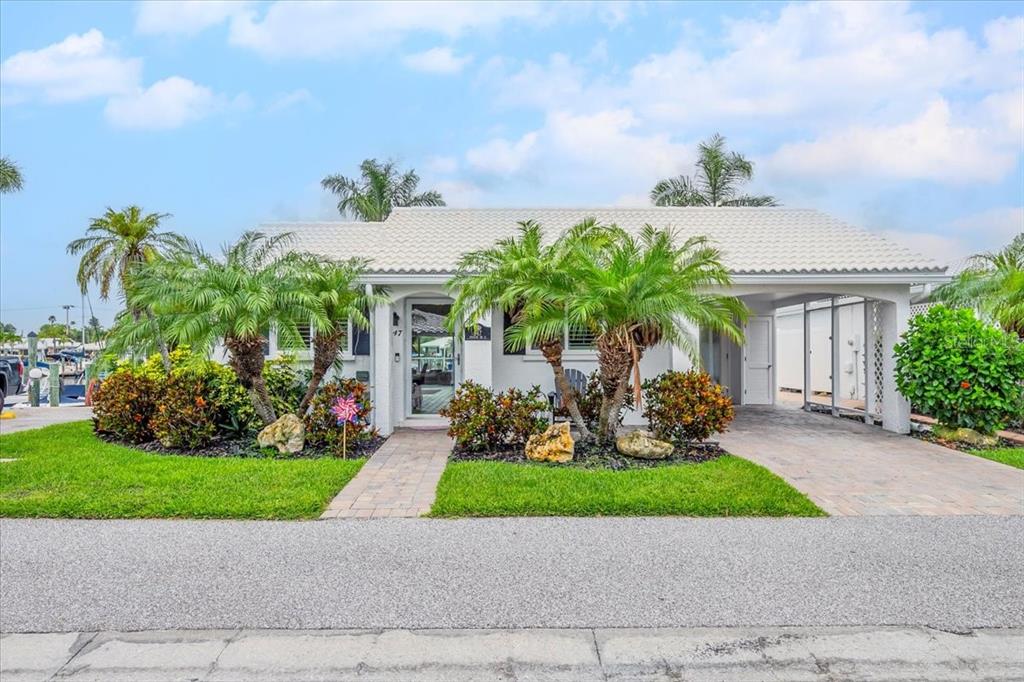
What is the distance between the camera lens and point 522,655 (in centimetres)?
350

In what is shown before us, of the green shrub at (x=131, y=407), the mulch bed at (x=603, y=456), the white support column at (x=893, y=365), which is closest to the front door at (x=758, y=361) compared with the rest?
the white support column at (x=893, y=365)

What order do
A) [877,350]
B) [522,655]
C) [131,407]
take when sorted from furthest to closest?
1. [877,350]
2. [131,407]
3. [522,655]

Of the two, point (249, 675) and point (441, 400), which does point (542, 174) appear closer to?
point (441, 400)

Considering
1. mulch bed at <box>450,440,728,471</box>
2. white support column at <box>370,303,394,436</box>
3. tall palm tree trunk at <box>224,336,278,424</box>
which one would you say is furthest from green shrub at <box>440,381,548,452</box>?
tall palm tree trunk at <box>224,336,278,424</box>

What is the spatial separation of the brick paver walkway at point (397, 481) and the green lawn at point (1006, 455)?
7.98 meters

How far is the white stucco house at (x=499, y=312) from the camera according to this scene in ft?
37.3

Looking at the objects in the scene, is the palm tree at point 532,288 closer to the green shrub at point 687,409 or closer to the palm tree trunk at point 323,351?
the green shrub at point 687,409

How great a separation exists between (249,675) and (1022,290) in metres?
13.7

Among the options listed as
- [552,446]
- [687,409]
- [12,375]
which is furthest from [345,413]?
[12,375]

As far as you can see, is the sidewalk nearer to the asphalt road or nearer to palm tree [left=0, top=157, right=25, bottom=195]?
the asphalt road

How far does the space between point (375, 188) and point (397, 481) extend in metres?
22.4

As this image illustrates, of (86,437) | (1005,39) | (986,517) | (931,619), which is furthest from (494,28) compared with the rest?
(931,619)

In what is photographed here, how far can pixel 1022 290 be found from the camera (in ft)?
37.4

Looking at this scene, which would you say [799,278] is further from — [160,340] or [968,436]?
[160,340]
